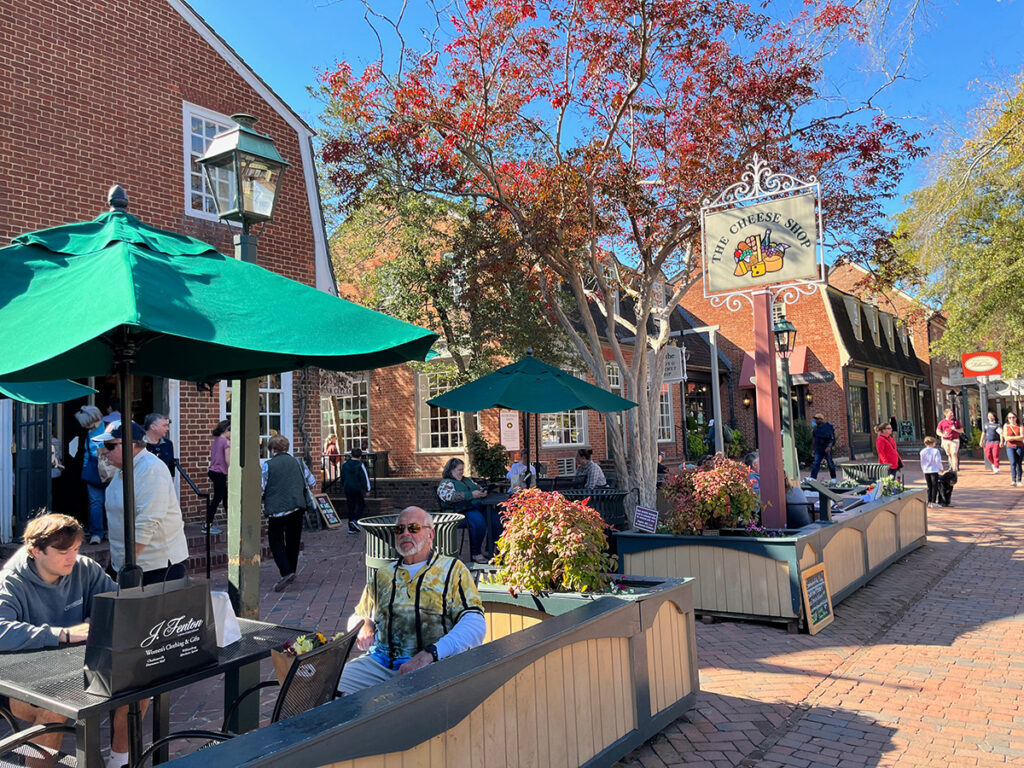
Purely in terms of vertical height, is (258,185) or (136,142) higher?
(136,142)

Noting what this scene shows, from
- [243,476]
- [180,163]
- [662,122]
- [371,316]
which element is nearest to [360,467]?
[180,163]

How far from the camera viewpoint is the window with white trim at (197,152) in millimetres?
10891

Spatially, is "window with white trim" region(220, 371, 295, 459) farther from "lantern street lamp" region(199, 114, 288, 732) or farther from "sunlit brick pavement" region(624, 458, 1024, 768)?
"lantern street lamp" region(199, 114, 288, 732)

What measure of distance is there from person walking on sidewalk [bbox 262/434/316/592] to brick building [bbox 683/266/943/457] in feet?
72.8

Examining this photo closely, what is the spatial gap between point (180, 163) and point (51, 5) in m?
2.29

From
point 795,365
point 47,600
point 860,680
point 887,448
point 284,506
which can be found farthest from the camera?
point 795,365

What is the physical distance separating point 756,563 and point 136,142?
9.28m

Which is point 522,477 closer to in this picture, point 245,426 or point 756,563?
point 756,563

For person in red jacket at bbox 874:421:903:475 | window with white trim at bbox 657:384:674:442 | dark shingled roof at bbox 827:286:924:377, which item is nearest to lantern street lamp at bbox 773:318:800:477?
person in red jacket at bbox 874:421:903:475

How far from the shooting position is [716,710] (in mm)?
4582

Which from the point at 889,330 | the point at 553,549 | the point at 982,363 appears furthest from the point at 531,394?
the point at 889,330

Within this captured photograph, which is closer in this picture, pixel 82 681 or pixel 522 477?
pixel 82 681

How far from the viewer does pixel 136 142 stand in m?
10.3

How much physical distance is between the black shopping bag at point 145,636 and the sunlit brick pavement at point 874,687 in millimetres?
2290
